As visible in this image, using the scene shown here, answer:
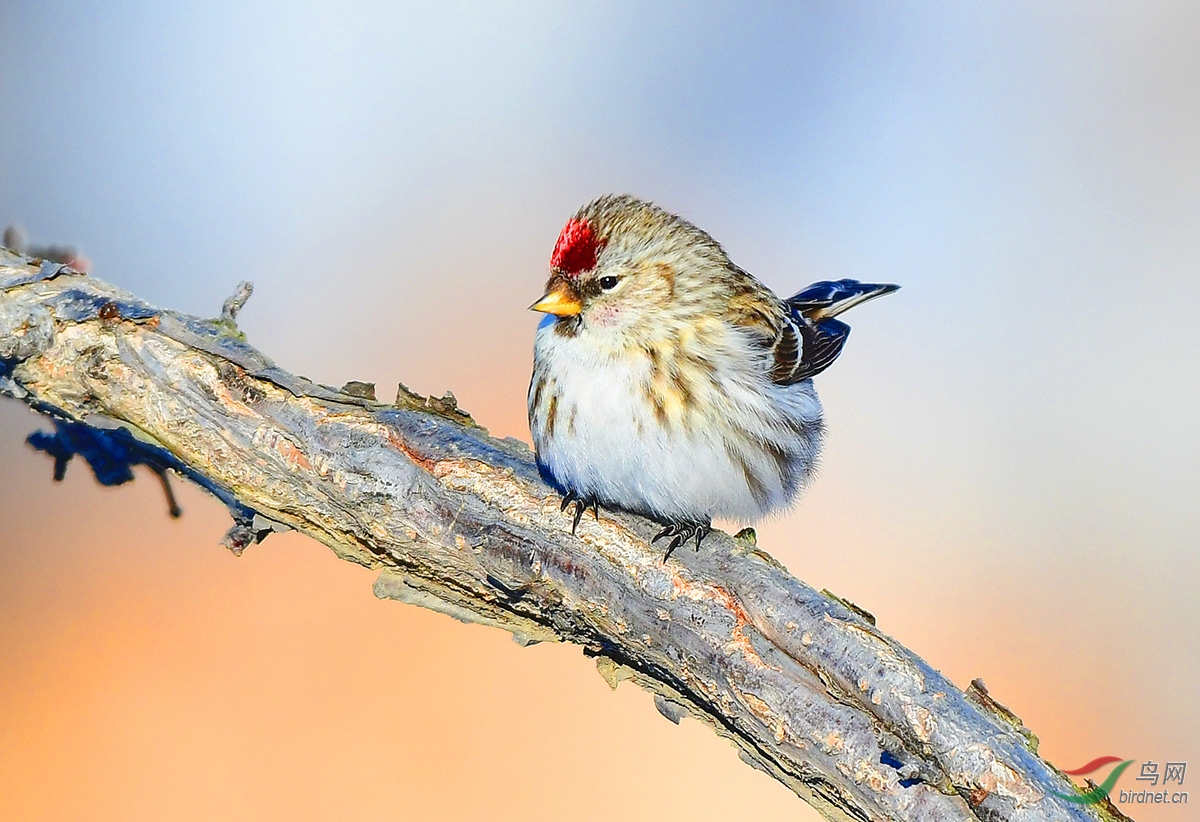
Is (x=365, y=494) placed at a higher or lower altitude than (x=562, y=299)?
lower

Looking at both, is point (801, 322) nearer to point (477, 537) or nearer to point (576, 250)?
point (576, 250)

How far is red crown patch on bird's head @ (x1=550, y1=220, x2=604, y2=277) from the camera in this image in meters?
1.92

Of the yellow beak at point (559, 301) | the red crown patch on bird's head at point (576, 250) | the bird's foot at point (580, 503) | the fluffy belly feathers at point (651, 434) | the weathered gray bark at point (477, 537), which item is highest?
the red crown patch on bird's head at point (576, 250)

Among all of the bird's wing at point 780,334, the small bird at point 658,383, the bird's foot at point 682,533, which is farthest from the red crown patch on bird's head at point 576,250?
the bird's foot at point 682,533

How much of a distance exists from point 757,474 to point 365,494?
0.74m

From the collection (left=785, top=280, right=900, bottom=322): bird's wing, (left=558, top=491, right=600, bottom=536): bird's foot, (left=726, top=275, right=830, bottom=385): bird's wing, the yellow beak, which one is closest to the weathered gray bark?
(left=558, top=491, right=600, bottom=536): bird's foot

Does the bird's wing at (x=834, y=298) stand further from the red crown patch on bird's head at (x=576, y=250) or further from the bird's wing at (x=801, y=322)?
the red crown patch on bird's head at (x=576, y=250)

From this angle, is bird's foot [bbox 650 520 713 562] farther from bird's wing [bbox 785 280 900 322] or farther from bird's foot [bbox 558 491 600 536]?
bird's wing [bbox 785 280 900 322]

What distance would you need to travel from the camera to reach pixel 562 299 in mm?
1900

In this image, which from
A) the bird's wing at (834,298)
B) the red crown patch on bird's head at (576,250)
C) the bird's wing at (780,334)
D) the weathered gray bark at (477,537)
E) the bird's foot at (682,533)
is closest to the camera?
the weathered gray bark at (477,537)

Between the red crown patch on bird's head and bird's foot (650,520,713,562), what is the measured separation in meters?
0.50

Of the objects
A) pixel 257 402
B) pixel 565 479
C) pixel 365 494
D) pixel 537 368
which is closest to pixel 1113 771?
pixel 565 479

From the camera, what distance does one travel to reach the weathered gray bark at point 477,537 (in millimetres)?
1529

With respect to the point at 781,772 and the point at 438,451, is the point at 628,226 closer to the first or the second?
the point at 438,451
